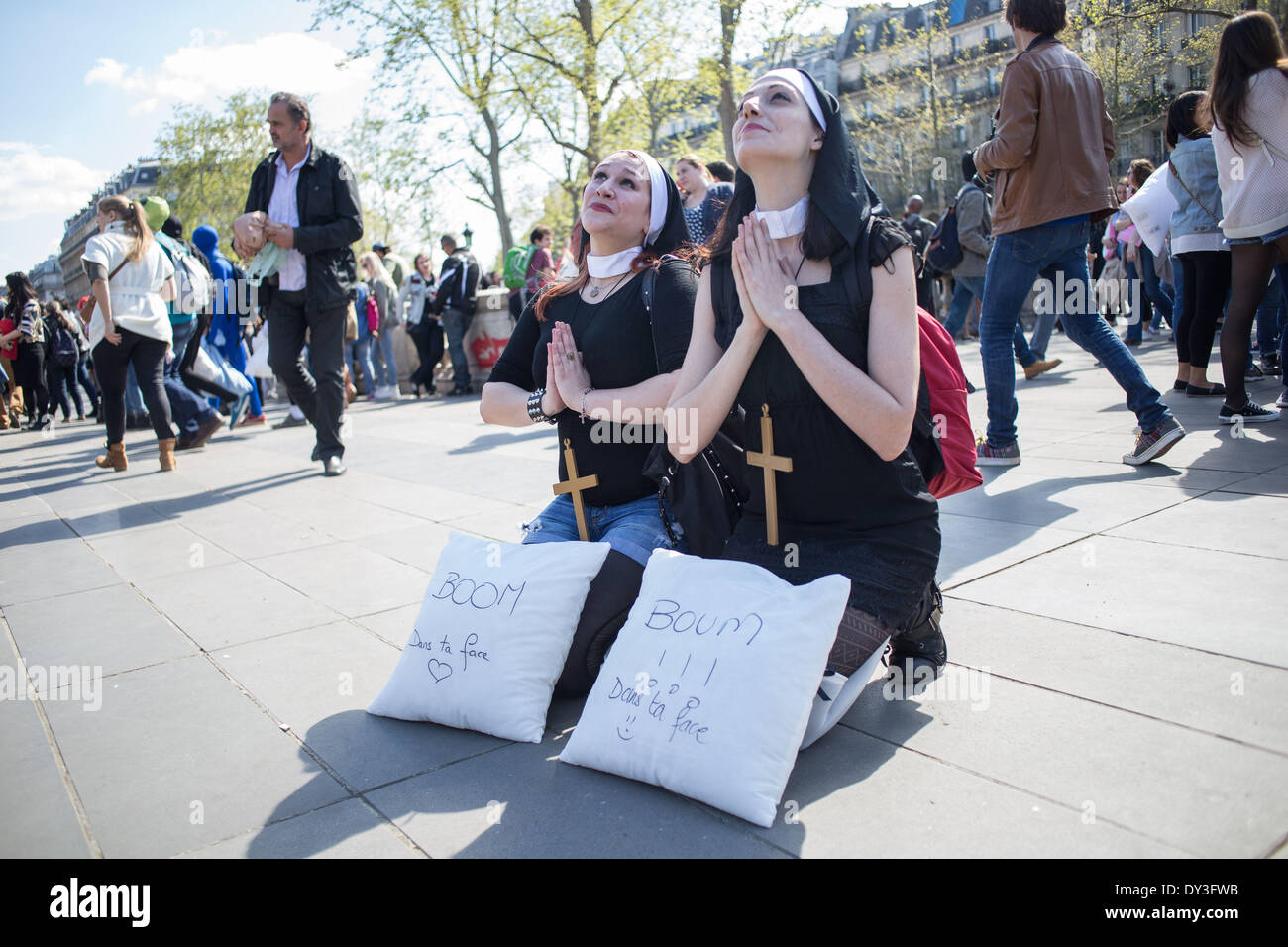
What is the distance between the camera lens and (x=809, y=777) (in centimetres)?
222

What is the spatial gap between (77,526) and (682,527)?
4.45 metres

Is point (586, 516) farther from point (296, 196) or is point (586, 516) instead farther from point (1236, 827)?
point (296, 196)

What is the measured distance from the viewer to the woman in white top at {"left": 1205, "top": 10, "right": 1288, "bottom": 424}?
495cm

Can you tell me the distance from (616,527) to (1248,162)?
432 centimetres

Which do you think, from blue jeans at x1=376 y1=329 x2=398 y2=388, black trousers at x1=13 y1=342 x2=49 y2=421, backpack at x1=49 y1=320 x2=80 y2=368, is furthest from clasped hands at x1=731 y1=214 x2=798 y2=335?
backpack at x1=49 y1=320 x2=80 y2=368

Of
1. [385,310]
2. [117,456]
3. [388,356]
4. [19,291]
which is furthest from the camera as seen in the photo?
[388,356]

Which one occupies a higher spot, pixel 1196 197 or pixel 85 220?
pixel 85 220

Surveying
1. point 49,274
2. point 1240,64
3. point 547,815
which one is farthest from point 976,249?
point 49,274

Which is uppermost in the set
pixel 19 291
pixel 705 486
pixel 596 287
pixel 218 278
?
pixel 19 291

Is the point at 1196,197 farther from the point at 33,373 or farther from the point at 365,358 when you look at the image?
the point at 33,373

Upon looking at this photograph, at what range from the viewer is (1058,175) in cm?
A: 480

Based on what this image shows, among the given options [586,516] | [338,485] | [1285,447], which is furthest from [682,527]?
[338,485]

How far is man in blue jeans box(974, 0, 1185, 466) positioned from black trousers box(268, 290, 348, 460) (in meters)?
4.29

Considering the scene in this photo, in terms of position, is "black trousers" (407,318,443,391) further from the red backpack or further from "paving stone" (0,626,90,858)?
the red backpack
